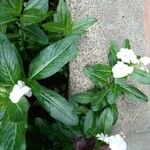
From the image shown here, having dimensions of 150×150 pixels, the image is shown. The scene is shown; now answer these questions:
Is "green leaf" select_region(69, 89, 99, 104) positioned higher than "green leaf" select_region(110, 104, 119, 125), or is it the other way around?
"green leaf" select_region(69, 89, 99, 104)

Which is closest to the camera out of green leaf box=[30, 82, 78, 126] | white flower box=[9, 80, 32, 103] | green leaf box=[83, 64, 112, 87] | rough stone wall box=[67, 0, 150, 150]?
white flower box=[9, 80, 32, 103]

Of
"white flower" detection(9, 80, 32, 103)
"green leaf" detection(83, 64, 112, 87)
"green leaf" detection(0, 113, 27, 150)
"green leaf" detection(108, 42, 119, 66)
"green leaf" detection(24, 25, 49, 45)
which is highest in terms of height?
"green leaf" detection(24, 25, 49, 45)

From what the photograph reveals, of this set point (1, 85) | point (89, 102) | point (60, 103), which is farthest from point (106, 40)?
point (1, 85)

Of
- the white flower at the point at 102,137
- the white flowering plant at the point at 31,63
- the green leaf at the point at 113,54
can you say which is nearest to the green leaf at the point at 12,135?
the white flowering plant at the point at 31,63

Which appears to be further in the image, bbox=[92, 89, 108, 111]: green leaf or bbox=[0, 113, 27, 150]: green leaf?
bbox=[92, 89, 108, 111]: green leaf

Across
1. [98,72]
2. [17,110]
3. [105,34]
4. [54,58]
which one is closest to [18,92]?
[17,110]

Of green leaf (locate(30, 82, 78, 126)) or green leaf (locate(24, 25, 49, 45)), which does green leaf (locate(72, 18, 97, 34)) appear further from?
green leaf (locate(30, 82, 78, 126))

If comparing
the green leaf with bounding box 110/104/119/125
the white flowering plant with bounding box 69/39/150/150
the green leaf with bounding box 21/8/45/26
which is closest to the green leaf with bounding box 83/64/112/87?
the white flowering plant with bounding box 69/39/150/150
